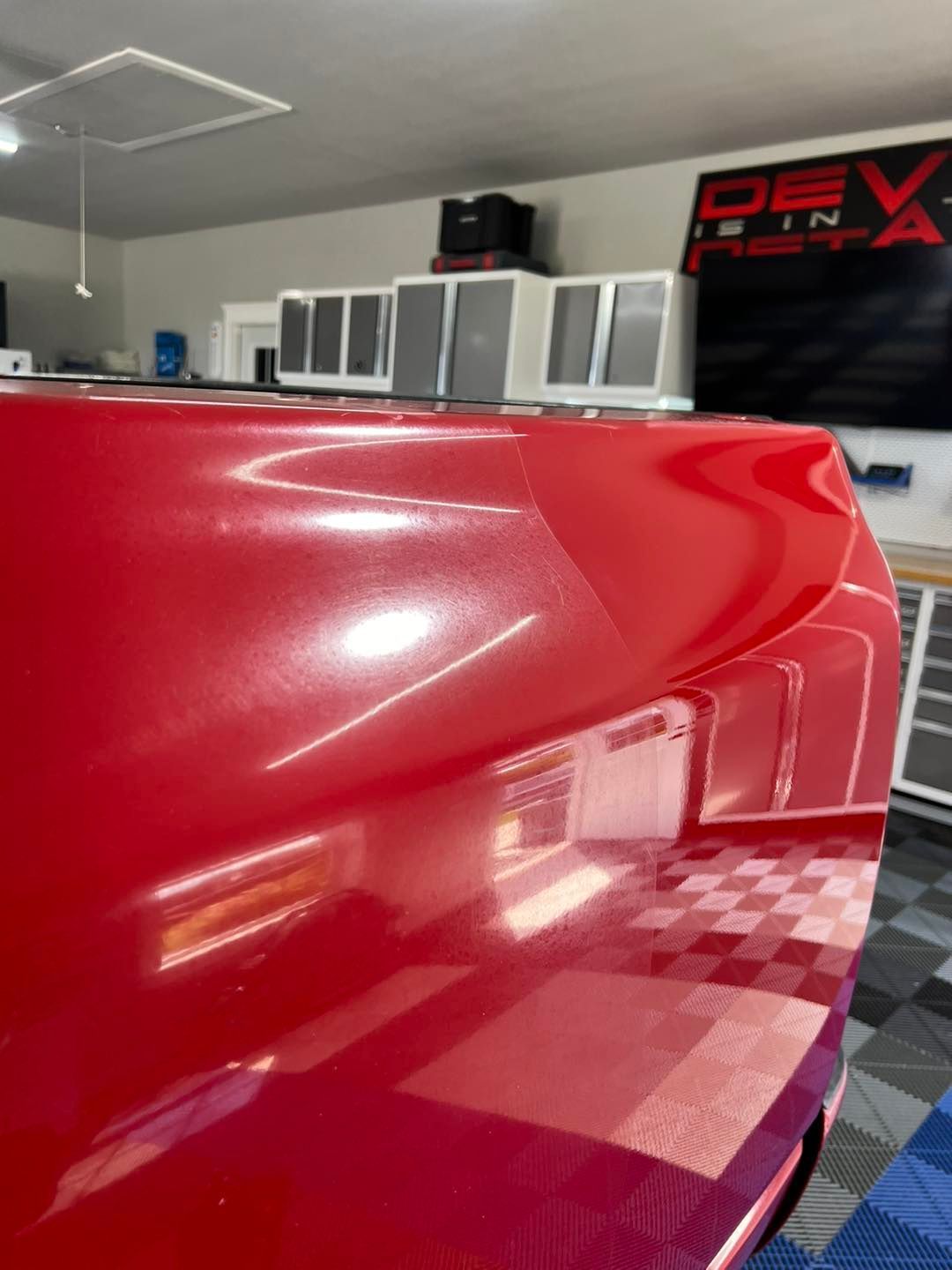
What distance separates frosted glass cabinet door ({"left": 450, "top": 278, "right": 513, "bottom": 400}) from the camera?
17.2ft

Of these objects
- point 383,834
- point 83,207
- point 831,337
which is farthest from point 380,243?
point 383,834

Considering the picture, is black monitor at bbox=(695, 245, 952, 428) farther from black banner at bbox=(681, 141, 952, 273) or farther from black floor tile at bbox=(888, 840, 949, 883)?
black floor tile at bbox=(888, 840, 949, 883)

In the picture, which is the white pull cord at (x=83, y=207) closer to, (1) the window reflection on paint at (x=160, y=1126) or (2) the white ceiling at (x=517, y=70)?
(2) the white ceiling at (x=517, y=70)

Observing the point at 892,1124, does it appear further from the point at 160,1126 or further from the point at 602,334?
the point at 602,334

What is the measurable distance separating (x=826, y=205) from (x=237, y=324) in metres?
5.43

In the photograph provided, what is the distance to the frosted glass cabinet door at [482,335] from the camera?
17.2ft

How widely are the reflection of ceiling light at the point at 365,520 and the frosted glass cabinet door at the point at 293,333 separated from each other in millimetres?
6698

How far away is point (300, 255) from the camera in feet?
24.6

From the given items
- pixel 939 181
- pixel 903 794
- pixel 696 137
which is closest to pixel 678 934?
pixel 903 794

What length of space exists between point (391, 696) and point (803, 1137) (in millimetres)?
822

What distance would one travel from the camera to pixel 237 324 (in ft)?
26.7

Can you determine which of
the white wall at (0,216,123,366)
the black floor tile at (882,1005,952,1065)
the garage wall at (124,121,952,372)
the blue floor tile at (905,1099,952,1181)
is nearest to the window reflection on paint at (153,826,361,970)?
the blue floor tile at (905,1099,952,1181)

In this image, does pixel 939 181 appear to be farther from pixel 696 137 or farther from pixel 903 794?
pixel 903 794

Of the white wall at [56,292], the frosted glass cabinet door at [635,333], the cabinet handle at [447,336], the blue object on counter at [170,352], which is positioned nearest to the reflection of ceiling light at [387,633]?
the frosted glass cabinet door at [635,333]
